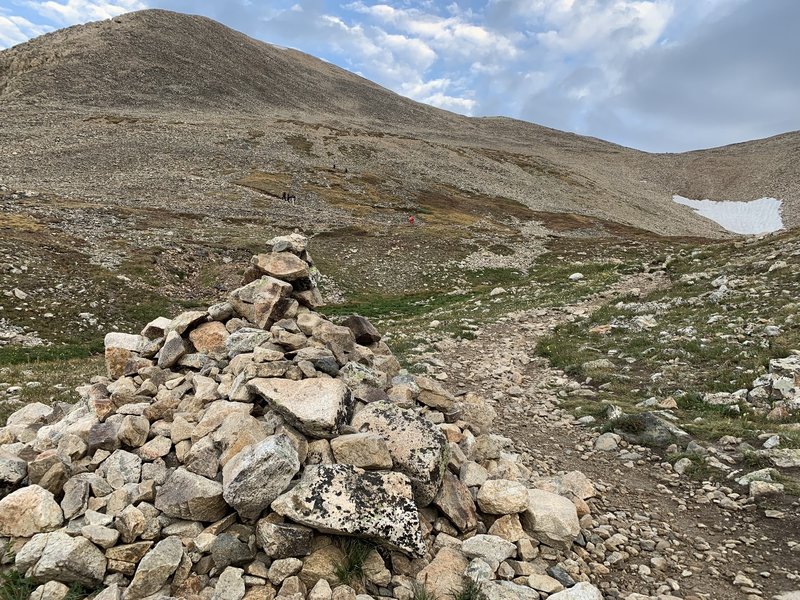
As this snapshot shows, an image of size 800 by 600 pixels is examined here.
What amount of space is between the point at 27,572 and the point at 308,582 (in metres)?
3.33

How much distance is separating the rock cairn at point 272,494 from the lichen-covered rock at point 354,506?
0.06 ft

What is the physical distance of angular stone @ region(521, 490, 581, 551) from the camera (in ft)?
23.1

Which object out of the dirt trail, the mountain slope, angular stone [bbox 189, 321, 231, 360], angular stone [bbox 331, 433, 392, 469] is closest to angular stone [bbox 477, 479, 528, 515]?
the dirt trail

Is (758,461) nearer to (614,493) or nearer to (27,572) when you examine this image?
(614,493)

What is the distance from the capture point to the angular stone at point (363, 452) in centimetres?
685

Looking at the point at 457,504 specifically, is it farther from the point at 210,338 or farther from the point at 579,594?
the point at 210,338

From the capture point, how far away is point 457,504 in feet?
23.3

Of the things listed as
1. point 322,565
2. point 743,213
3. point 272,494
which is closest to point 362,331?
point 272,494

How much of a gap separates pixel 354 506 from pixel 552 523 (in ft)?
10.3

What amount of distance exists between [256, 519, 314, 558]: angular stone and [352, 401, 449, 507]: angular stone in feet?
5.59

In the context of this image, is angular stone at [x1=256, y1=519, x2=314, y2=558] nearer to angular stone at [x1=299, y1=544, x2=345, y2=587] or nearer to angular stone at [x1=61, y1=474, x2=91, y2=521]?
angular stone at [x1=299, y1=544, x2=345, y2=587]

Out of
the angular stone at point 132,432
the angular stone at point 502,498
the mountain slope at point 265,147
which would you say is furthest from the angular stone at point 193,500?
the mountain slope at point 265,147

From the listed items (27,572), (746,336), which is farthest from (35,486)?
(746,336)

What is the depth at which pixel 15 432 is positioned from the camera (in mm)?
9531
